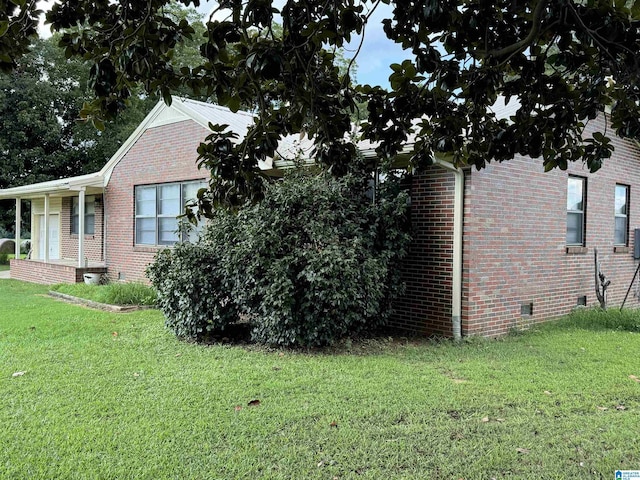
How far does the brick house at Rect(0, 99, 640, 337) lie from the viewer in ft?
25.3

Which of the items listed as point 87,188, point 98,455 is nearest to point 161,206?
point 87,188

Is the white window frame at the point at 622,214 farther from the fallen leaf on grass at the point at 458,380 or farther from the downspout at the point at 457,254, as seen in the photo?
the fallen leaf on grass at the point at 458,380

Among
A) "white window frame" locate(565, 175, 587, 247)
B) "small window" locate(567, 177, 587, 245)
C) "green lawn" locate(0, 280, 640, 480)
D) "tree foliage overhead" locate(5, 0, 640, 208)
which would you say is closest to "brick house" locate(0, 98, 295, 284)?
"green lawn" locate(0, 280, 640, 480)

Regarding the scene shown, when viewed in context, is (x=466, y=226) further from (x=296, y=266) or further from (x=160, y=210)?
(x=160, y=210)

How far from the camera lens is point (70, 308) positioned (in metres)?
10.1

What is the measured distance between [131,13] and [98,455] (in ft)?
9.73

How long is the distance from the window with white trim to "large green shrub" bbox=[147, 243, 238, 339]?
4.12 metres

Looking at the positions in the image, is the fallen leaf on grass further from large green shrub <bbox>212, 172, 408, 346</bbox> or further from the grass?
the grass

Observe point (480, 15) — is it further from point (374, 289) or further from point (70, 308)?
point (70, 308)

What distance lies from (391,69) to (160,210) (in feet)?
32.1

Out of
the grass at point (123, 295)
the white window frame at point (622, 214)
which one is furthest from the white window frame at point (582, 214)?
the grass at point (123, 295)

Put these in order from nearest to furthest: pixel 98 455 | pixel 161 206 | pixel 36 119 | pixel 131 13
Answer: pixel 131 13, pixel 98 455, pixel 161 206, pixel 36 119

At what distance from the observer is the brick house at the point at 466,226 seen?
25.3 ft

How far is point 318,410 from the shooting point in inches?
177
